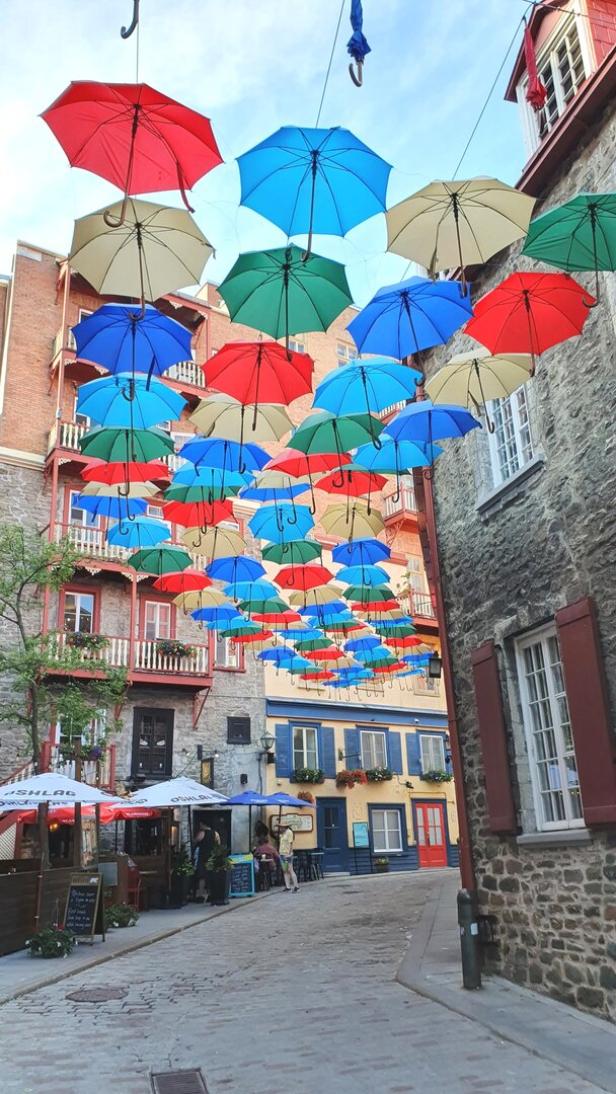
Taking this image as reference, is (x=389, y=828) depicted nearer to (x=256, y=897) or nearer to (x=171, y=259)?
(x=256, y=897)

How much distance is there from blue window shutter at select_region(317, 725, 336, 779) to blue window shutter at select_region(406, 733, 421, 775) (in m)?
3.28

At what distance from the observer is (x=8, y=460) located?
22375 millimetres

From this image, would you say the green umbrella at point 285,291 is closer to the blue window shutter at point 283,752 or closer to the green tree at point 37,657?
the green tree at point 37,657

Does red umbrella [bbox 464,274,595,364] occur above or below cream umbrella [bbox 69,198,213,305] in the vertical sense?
below

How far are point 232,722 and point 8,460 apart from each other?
9.59m

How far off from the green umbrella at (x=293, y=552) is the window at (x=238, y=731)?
11324 millimetres

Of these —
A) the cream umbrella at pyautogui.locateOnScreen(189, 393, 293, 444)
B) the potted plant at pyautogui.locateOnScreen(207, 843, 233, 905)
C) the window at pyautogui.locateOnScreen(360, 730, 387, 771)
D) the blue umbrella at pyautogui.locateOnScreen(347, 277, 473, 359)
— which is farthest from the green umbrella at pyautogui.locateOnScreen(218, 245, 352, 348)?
the window at pyautogui.locateOnScreen(360, 730, 387, 771)

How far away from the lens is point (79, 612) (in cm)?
2242

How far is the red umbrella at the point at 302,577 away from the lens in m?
14.4

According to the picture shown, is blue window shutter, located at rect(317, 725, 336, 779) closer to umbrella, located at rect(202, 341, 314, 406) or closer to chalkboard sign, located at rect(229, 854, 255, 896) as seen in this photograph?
chalkboard sign, located at rect(229, 854, 255, 896)

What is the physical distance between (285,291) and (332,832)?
69.5 ft

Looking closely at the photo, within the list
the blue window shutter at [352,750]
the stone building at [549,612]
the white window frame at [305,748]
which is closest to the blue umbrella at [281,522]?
the stone building at [549,612]

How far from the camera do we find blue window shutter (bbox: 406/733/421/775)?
2789 cm

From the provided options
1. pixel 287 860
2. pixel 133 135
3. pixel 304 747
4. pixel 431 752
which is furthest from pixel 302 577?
pixel 431 752
